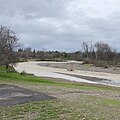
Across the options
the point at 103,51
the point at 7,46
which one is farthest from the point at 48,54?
the point at 7,46

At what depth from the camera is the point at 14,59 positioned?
42000 millimetres

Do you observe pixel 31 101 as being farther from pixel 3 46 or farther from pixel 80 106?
pixel 3 46

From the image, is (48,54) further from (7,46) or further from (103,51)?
(7,46)

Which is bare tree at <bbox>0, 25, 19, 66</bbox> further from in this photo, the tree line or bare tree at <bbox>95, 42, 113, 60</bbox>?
bare tree at <bbox>95, 42, 113, 60</bbox>

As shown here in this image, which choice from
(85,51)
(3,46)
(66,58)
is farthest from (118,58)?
(3,46)

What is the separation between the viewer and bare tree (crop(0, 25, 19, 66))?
114ft

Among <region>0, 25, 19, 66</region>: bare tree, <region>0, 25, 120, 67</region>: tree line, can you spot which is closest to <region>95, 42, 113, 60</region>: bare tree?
<region>0, 25, 120, 67</region>: tree line

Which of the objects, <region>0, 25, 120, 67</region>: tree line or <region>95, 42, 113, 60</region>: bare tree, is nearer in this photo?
<region>0, 25, 120, 67</region>: tree line

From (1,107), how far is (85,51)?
126633 millimetres

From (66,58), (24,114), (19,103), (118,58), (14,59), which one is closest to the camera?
(24,114)

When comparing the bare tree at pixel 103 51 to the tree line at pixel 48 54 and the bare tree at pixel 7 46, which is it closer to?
the tree line at pixel 48 54

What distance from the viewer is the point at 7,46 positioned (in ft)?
122

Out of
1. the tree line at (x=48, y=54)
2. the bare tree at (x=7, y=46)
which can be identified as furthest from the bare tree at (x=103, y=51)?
the bare tree at (x=7, y=46)

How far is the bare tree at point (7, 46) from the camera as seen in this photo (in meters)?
34.9
